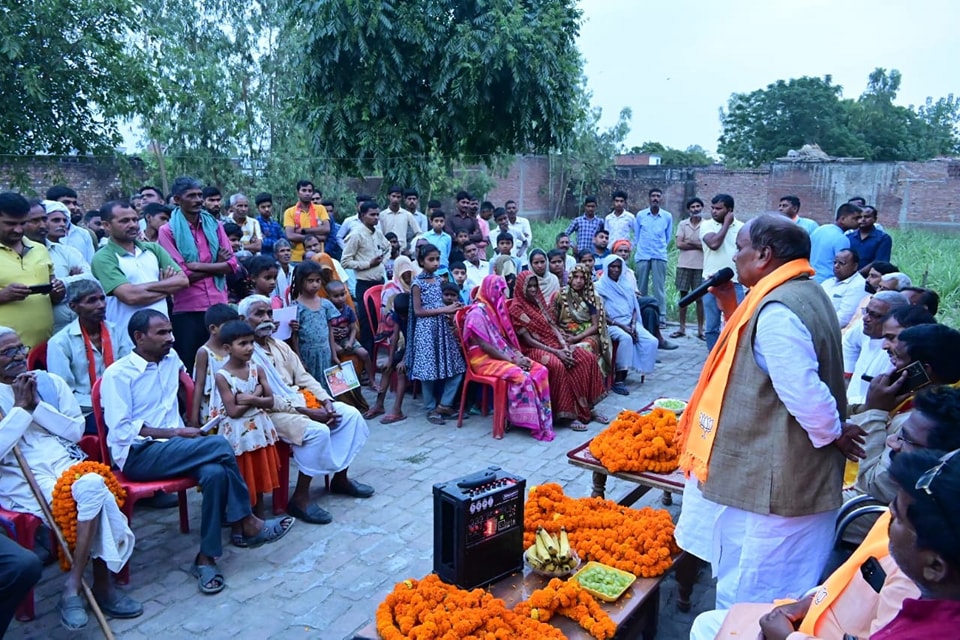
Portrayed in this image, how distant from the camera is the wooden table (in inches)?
113

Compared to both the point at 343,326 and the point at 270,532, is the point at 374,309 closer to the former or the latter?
the point at 343,326

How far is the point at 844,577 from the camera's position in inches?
88.1

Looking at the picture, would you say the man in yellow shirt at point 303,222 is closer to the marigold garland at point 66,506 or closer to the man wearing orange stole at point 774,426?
the marigold garland at point 66,506

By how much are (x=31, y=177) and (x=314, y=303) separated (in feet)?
20.0

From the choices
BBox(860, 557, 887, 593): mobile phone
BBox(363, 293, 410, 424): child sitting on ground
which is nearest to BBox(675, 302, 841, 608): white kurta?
BBox(860, 557, 887, 593): mobile phone

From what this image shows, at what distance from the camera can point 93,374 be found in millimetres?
4434

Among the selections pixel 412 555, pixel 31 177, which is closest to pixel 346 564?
pixel 412 555

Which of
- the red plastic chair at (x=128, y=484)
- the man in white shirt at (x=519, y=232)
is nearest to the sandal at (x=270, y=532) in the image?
the red plastic chair at (x=128, y=484)

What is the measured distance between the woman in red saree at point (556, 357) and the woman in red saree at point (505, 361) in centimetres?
17

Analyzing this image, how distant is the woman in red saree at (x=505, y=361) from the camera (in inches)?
251

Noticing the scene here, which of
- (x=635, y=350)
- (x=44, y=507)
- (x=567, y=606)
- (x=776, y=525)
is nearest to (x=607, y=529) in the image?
(x=567, y=606)

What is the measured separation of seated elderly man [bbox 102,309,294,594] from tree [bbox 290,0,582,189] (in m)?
7.61

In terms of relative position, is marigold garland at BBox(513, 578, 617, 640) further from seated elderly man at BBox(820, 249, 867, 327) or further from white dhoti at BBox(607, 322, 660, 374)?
white dhoti at BBox(607, 322, 660, 374)

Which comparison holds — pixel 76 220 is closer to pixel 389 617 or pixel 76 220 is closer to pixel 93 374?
pixel 93 374
